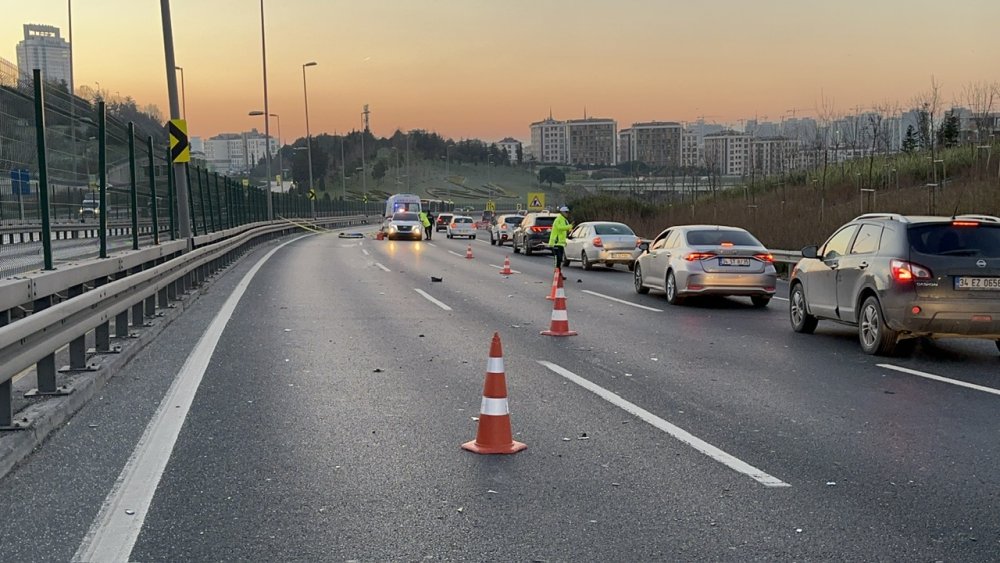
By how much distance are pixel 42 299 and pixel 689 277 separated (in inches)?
449

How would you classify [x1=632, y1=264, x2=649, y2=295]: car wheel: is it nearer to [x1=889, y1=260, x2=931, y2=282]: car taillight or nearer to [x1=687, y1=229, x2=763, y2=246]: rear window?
[x1=687, y1=229, x2=763, y2=246]: rear window

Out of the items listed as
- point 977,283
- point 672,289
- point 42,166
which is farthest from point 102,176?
point 977,283

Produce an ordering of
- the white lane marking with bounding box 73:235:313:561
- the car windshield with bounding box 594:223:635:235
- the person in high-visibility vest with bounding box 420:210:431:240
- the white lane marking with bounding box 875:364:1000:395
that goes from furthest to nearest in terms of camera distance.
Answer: the person in high-visibility vest with bounding box 420:210:431:240 < the car windshield with bounding box 594:223:635:235 < the white lane marking with bounding box 875:364:1000:395 < the white lane marking with bounding box 73:235:313:561

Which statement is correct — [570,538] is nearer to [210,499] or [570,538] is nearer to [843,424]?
[210,499]

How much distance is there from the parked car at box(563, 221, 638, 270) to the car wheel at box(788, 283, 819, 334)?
13.3 meters

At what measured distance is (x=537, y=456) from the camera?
265 inches

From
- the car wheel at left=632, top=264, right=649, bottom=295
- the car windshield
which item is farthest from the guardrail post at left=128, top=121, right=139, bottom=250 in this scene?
the car windshield

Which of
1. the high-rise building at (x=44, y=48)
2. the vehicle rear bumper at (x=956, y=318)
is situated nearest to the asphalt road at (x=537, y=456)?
the vehicle rear bumper at (x=956, y=318)

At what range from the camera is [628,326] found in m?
14.6

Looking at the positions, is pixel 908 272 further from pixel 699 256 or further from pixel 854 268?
pixel 699 256

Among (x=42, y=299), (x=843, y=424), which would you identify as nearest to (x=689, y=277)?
(x=843, y=424)

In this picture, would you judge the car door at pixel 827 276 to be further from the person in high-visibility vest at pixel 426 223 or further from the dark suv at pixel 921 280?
the person in high-visibility vest at pixel 426 223

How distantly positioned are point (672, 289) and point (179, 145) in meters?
10.5

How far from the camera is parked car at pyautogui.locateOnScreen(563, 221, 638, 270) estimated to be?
2738cm
